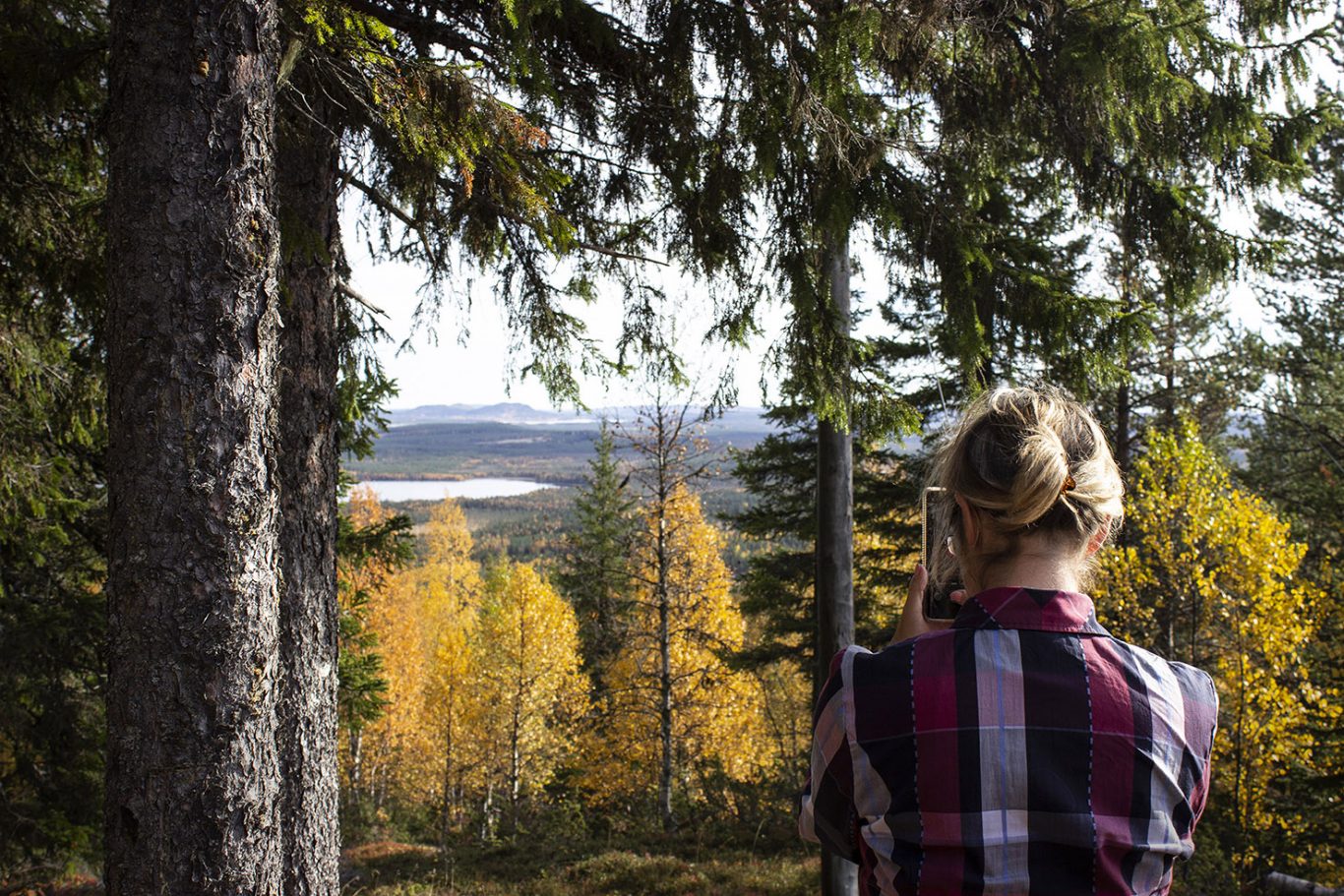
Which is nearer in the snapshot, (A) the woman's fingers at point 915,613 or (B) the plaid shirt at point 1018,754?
(B) the plaid shirt at point 1018,754

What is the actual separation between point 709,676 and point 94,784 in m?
10.8

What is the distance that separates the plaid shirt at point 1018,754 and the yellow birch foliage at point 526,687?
19134mm

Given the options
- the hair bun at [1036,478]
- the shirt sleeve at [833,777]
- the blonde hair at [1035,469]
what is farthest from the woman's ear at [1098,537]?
the shirt sleeve at [833,777]

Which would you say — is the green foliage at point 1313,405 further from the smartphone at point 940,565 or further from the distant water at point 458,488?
the distant water at point 458,488

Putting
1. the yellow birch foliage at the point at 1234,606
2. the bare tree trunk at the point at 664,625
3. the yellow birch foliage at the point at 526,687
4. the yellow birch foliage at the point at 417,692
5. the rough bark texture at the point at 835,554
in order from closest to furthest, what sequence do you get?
the rough bark texture at the point at 835,554 < the yellow birch foliage at the point at 1234,606 < the bare tree trunk at the point at 664,625 < the yellow birch foliage at the point at 526,687 < the yellow birch foliage at the point at 417,692

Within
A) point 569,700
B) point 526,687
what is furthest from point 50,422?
point 569,700

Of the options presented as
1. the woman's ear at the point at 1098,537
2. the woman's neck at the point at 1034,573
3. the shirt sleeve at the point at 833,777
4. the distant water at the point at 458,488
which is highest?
the woman's ear at the point at 1098,537

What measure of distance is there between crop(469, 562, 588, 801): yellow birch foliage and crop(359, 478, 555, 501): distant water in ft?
351

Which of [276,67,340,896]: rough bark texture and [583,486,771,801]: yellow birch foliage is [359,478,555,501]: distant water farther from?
[276,67,340,896]: rough bark texture

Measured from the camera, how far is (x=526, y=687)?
68.5ft

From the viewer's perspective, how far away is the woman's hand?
59.5 inches

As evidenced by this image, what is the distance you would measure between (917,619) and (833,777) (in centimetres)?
32

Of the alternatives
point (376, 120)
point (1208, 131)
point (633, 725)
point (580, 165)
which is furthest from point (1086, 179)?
point (633, 725)

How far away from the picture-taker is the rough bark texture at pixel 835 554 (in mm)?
5469
